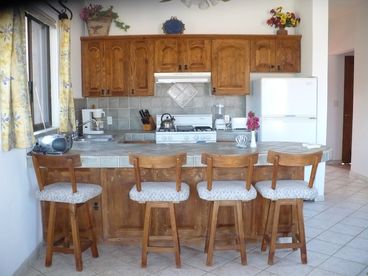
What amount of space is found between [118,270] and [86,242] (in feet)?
1.25

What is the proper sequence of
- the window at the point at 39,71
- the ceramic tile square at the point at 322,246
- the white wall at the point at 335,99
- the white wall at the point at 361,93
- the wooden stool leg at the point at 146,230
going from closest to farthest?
the wooden stool leg at the point at 146,230 < the ceramic tile square at the point at 322,246 < the window at the point at 39,71 < the white wall at the point at 361,93 < the white wall at the point at 335,99

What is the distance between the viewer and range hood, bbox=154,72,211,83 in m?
5.11

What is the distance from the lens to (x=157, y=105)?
5543 millimetres

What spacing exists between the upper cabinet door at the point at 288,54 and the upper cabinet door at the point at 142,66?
177cm

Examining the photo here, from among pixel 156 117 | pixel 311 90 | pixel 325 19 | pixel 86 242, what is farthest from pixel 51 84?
pixel 325 19

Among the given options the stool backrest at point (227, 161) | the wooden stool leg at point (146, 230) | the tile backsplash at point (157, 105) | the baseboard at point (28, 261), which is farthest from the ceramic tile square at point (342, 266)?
the tile backsplash at point (157, 105)

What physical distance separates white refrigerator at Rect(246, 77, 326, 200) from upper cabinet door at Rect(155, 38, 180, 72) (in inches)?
47.7

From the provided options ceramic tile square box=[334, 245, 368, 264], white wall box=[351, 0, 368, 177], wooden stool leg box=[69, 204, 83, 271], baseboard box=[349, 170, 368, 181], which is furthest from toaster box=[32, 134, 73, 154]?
baseboard box=[349, 170, 368, 181]

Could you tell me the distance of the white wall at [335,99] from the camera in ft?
23.9

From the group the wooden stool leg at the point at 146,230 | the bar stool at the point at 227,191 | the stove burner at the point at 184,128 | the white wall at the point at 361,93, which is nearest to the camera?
the bar stool at the point at 227,191

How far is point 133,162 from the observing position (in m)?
2.63

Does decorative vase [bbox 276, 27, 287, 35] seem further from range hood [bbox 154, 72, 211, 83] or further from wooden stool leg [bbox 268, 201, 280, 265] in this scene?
wooden stool leg [bbox 268, 201, 280, 265]

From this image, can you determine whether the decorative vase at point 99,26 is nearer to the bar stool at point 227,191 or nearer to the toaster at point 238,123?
the toaster at point 238,123

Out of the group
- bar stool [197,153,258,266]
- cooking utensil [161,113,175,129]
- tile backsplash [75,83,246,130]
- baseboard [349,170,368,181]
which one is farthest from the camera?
baseboard [349,170,368,181]
